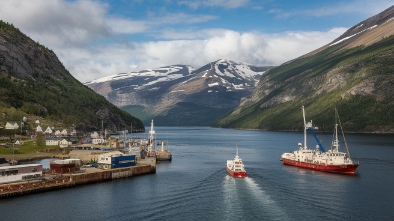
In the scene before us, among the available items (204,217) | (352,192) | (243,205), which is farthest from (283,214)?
(352,192)

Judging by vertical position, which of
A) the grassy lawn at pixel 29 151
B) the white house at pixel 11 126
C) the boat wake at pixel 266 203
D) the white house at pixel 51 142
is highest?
the white house at pixel 11 126

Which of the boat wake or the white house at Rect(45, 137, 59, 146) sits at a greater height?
the white house at Rect(45, 137, 59, 146)

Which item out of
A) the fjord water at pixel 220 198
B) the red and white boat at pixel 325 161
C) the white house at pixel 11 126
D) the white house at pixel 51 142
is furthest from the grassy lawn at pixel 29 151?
the red and white boat at pixel 325 161

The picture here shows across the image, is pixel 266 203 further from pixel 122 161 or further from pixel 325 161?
pixel 325 161

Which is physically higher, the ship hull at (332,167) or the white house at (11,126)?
the white house at (11,126)

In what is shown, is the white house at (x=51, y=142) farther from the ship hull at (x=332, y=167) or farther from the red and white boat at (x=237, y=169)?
the ship hull at (x=332, y=167)

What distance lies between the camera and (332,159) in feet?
424

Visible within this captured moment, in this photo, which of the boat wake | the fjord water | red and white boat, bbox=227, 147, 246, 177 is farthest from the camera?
red and white boat, bbox=227, 147, 246, 177

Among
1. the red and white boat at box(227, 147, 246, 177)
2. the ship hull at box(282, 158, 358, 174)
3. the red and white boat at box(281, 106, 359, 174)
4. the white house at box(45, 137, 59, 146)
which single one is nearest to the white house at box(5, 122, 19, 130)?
the white house at box(45, 137, 59, 146)

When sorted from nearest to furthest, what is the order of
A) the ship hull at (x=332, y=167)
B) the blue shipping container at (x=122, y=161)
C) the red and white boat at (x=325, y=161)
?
1. the blue shipping container at (x=122, y=161)
2. the ship hull at (x=332, y=167)
3. the red and white boat at (x=325, y=161)

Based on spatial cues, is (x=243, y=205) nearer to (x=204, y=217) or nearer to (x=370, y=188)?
(x=204, y=217)

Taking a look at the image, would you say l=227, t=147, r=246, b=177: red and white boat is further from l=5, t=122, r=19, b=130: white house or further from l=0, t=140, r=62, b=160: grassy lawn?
l=5, t=122, r=19, b=130: white house

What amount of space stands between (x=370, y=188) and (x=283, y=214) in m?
37.1

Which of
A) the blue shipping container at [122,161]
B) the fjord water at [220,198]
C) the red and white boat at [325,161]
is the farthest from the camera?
the red and white boat at [325,161]
